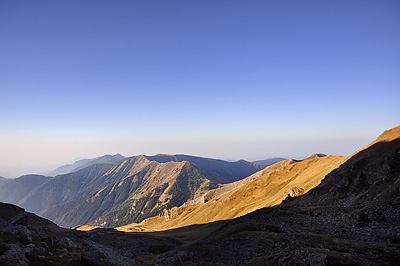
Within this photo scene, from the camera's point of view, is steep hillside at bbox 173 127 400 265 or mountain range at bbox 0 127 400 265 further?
steep hillside at bbox 173 127 400 265

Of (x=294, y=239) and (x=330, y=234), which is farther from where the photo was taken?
(x=330, y=234)

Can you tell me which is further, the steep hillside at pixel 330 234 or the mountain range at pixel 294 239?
the steep hillside at pixel 330 234

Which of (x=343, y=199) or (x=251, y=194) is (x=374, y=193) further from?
(x=251, y=194)

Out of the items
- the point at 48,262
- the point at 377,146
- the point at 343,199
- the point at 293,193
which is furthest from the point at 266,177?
the point at 48,262

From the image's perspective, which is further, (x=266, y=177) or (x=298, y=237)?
(x=266, y=177)

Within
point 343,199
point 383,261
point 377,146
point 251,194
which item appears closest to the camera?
point 383,261

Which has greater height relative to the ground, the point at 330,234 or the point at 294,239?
the point at 294,239

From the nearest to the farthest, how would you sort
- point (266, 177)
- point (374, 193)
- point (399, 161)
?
point (374, 193)
point (399, 161)
point (266, 177)

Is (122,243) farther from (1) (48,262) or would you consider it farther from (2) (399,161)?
(2) (399,161)

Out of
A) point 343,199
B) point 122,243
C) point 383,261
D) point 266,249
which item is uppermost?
point 383,261

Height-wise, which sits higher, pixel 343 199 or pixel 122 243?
pixel 343 199

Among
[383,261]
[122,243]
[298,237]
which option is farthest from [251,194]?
[383,261]

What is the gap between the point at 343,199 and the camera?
5238cm

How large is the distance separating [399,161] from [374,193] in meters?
13.3
